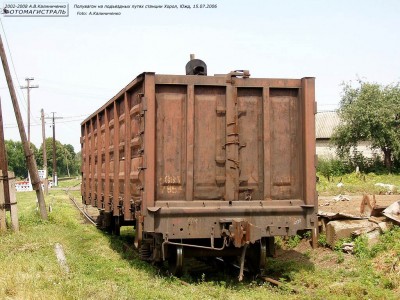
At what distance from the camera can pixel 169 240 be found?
7711 millimetres

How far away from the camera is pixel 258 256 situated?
26.8ft

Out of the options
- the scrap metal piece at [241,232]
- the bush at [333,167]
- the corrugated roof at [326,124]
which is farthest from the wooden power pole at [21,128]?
the corrugated roof at [326,124]

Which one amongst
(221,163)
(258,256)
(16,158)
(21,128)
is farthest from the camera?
(16,158)

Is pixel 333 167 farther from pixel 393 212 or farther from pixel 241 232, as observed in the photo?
pixel 241 232

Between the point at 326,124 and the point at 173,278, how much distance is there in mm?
47754

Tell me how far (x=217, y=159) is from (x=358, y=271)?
9.50ft

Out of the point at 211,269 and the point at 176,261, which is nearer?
the point at 176,261

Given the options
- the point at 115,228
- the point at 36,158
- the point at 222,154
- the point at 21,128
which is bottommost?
the point at 115,228

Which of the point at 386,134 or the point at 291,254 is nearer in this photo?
the point at 291,254

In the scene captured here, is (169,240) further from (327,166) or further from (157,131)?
(327,166)

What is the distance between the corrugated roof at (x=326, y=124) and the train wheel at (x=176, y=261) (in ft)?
141

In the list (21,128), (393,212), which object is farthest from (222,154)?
(21,128)

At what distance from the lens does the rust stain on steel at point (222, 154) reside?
7387 mm

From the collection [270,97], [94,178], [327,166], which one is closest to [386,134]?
[327,166]
